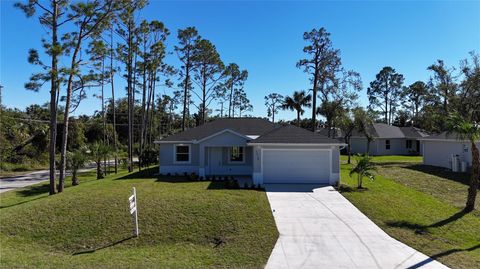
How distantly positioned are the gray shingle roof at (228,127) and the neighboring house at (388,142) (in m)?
22.3

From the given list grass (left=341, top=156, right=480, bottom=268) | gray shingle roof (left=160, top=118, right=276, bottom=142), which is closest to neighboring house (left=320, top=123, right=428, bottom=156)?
gray shingle roof (left=160, top=118, right=276, bottom=142)

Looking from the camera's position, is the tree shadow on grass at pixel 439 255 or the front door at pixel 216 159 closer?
the tree shadow on grass at pixel 439 255

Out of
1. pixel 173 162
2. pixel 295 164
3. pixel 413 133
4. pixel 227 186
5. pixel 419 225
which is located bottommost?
pixel 419 225

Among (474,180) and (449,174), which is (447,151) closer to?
(449,174)

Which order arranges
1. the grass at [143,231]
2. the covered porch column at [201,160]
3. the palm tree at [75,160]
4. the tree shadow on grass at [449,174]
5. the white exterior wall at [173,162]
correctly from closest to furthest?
the grass at [143,231] → the palm tree at [75,160] → the tree shadow on grass at [449,174] → the covered porch column at [201,160] → the white exterior wall at [173,162]

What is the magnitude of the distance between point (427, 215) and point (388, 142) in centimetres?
3367

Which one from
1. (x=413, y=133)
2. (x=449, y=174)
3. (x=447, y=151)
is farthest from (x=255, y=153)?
(x=413, y=133)

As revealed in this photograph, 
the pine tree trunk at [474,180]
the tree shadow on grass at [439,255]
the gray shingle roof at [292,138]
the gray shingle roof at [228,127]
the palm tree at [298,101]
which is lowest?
the tree shadow on grass at [439,255]

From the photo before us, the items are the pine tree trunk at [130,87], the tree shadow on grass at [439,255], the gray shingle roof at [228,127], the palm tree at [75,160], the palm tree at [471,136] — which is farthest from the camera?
the pine tree trunk at [130,87]

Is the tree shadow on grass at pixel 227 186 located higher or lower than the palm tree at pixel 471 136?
lower

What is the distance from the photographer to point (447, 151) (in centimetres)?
2717

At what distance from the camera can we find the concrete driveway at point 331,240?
330 inches

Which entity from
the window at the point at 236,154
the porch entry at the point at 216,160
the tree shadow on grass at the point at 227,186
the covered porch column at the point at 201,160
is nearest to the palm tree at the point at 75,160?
the covered porch column at the point at 201,160

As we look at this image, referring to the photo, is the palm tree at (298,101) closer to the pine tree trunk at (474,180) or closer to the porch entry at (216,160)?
the porch entry at (216,160)
